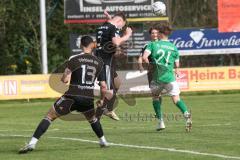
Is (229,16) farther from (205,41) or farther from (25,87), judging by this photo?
(25,87)

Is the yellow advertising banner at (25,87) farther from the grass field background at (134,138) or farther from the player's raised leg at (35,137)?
the player's raised leg at (35,137)

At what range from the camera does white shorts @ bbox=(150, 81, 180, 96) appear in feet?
48.7

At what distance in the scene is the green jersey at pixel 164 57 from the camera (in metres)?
14.8

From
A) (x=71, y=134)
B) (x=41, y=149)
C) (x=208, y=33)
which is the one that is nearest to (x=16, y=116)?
(x=71, y=134)

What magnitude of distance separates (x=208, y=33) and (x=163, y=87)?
63.7 ft

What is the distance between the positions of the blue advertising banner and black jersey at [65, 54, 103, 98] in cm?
2221

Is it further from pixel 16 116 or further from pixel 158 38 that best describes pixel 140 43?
pixel 158 38

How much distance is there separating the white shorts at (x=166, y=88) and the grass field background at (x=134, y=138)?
0.77m

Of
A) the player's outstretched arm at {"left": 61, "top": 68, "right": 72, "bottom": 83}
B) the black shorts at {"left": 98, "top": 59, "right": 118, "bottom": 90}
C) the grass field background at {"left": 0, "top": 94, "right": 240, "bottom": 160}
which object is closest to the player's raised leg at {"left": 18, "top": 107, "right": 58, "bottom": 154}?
the grass field background at {"left": 0, "top": 94, "right": 240, "bottom": 160}

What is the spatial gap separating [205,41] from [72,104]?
23.0 m

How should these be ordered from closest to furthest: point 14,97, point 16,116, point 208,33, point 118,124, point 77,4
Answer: point 118,124 < point 16,116 < point 14,97 < point 77,4 < point 208,33

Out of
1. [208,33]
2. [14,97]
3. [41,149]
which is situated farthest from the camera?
[208,33]

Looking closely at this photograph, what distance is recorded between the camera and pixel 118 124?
1691 cm

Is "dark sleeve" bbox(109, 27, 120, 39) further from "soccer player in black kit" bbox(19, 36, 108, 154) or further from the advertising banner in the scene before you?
the advertising banner
